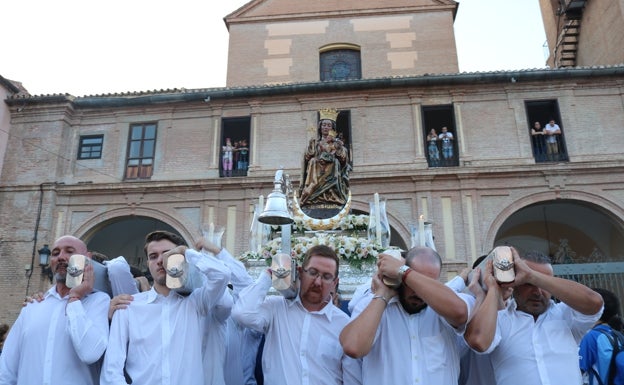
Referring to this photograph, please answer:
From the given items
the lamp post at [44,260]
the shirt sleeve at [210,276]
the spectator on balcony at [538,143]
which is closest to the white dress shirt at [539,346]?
the shirt sleeve at [210,276]

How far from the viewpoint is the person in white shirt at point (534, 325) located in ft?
7.82

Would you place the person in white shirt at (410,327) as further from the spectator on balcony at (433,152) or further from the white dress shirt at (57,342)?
the spectator on balcony at (433,152)

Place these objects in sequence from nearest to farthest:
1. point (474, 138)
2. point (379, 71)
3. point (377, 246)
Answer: point (377, 246) < point (474, 138) < point (379, 71)

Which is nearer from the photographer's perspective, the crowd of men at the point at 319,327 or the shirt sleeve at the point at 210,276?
the crowd of men at the point at 319,327

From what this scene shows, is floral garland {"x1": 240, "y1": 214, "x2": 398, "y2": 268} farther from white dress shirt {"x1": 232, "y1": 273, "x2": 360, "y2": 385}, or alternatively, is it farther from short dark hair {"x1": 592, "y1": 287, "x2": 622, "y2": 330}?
white dress shirt {"x1": 232, "y1": 273, "x2": 360, "y2": 385}

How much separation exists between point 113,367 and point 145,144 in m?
14.9

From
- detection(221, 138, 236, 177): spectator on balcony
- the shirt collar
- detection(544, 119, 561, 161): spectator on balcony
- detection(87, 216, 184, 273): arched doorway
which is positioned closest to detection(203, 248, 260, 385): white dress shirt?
the shirt collar

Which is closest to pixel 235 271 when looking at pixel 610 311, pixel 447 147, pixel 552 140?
pixel 610 311

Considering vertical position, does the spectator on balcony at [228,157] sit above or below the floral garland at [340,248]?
above

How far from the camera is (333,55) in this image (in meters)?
19.1

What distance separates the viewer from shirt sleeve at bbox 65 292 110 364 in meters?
2.79

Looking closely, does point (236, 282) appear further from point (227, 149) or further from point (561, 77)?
Answer: point (561, 77)

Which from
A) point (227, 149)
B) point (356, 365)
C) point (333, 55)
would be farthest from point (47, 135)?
point (356, 365)

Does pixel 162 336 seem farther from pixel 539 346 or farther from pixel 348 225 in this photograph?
pixel 348 225
